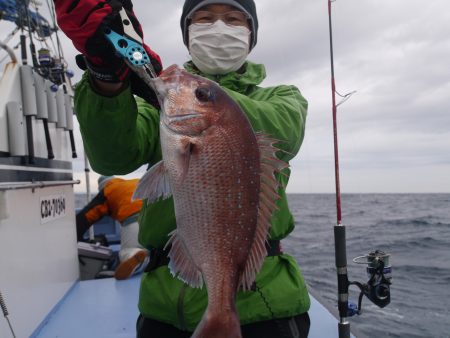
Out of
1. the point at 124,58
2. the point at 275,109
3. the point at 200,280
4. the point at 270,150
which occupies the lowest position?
the point at 200,280

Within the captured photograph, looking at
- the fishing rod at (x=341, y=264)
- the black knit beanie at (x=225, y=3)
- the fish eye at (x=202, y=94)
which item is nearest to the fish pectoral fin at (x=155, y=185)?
the fish eye at (x=202, y=94)

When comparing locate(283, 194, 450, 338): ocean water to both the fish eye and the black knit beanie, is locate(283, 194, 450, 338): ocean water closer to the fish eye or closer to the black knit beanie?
the black knit beanie

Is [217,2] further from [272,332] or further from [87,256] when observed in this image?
[87,256]

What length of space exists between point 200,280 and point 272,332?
50cm

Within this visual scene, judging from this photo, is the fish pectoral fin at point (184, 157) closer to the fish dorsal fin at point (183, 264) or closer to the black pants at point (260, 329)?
the fish dorsal fin at point (183, 264)

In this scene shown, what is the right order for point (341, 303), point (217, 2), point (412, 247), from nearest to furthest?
point (217, 2), point (341, 303), point (412, 247)

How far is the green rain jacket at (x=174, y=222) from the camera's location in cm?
169

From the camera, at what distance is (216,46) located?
83.6 inches

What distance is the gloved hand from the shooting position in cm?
142

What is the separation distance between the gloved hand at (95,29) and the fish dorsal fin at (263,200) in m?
0.56

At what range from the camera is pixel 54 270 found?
417cm

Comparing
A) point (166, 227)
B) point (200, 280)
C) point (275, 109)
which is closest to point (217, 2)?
point (275, 109)

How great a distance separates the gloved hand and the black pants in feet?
3.49

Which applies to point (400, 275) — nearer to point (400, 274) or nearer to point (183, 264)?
point (400, 274)
